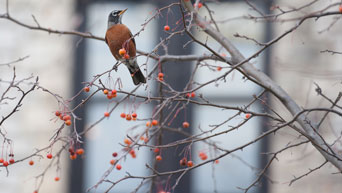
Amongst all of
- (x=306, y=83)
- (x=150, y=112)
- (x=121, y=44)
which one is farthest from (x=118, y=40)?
(x=306, y=83)

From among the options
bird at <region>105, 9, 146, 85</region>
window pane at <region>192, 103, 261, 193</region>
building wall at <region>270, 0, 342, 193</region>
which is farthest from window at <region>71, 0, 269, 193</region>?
bird at <region>105, 9, 146, 85</region>

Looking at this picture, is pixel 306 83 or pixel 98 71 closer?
pixel 306 83

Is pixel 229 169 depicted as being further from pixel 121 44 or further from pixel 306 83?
pixel 121 44

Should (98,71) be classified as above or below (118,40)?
above

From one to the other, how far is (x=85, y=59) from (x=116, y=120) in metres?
0.62

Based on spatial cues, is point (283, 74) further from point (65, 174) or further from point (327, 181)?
point (65, 174)

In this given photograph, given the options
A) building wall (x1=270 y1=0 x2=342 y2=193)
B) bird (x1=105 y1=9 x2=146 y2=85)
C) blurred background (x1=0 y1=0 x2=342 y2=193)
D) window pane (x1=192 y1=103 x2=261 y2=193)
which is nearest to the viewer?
bird (x1=105 y1=9 x2=146 y2=85)

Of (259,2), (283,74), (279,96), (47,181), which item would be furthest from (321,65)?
(47,181)

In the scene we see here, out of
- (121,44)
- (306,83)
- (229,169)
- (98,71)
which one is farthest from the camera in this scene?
(98,71)

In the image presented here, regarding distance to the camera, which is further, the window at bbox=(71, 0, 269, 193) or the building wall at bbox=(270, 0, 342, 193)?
the window at bbox=(71, 0, 269, 193)

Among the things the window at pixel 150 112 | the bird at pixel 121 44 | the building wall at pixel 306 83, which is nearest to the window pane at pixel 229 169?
the window at pixel 150 112

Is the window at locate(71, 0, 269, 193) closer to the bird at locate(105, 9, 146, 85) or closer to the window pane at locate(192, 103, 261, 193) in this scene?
→ the window pane at locate(192, 103, 261, 193)

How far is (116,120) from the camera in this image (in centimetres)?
451

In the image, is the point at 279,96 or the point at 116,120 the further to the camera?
the point at 116,120
